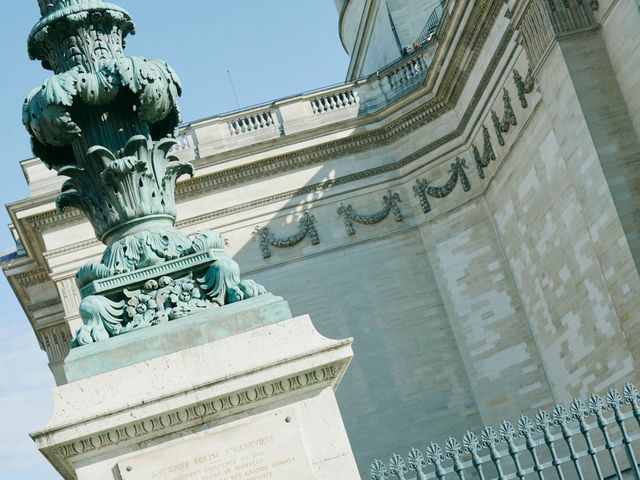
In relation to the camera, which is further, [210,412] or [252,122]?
[252,122]

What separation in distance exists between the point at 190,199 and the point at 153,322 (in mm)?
20264

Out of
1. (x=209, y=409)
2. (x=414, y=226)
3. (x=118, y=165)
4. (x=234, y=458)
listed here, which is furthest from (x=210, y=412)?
(x=414, y=226)

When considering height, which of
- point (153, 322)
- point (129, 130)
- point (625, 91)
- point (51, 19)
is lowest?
point (153, 322)

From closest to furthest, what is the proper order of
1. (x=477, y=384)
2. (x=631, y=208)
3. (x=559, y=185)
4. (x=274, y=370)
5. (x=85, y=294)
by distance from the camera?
1. (x=274, y=370)
2. (x=85, y=294)
3. (x=631, y=208)
4. (x=559, y=185)
5. (x=477, y=384)

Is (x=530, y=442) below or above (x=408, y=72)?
below

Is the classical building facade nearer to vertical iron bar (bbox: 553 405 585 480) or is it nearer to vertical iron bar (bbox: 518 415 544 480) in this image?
vertical iron bar (bbox: 553 405 585 480)

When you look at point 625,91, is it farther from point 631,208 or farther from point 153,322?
point 153,322

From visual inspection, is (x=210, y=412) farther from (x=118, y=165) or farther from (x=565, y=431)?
(x=565, y=431)

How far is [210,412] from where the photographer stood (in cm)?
686

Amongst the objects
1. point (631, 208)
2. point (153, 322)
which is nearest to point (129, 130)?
point (153, 322)

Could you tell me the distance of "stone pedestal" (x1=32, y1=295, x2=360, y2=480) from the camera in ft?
22.2

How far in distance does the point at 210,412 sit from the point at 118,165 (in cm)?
176

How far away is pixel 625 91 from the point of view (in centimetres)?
1900

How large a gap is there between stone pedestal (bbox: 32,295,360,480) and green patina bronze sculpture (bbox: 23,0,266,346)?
39cm
